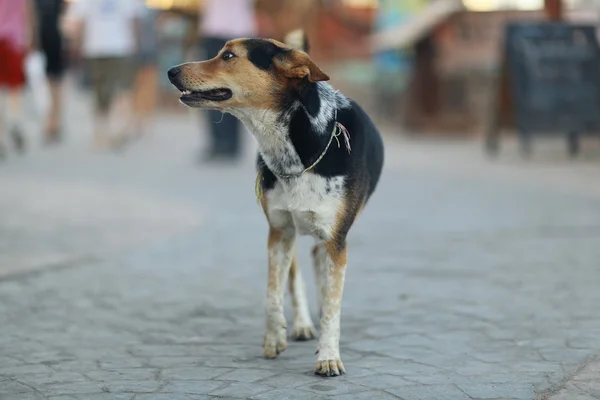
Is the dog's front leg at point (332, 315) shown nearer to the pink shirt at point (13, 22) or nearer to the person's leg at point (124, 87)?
the pink shirt at point (13, 22)

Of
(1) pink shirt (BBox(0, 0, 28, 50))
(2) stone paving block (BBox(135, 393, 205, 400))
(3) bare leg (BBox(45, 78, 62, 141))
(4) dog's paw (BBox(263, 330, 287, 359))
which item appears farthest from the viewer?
(3) bare leg (BBox(45, 78, 62, 141))

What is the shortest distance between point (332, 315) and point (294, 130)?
814mm

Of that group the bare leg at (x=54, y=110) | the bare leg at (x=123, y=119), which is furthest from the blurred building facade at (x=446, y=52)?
the bare leg at (x=54, y=110)

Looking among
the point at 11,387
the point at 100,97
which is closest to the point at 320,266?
the point at 11,387

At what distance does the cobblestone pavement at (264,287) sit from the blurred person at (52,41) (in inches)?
164

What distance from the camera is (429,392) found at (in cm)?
465

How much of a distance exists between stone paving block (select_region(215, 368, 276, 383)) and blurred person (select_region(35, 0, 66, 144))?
11.8 m

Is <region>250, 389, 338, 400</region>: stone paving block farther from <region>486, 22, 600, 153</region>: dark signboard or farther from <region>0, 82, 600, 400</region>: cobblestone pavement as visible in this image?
<region>486, 22, 600, 153</region>: dark signboard

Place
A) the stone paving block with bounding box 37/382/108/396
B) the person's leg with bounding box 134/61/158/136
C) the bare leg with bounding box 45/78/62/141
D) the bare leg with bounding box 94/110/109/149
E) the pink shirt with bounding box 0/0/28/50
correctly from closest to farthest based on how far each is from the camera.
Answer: the stone paving block with bounding box 37/382/108/396
the pink shirt with bounding box 0/0/28/50
the bare leg with bounding box 94/110/109/149
the bare leg with bounding box 45/78/62/141
the person's leg with bounding box 134/61/158/136

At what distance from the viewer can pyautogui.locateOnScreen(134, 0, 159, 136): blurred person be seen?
16.9 metres

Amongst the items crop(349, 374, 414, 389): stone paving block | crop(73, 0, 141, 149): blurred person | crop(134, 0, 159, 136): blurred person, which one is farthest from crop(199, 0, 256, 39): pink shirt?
crop(349, 374, 414, 389): stone paving block

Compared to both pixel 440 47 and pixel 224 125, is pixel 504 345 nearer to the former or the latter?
pixel 224 125

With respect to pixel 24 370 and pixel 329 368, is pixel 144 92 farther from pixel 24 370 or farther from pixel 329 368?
pixel 329 368

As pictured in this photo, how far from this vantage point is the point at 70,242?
8555 millimetres
